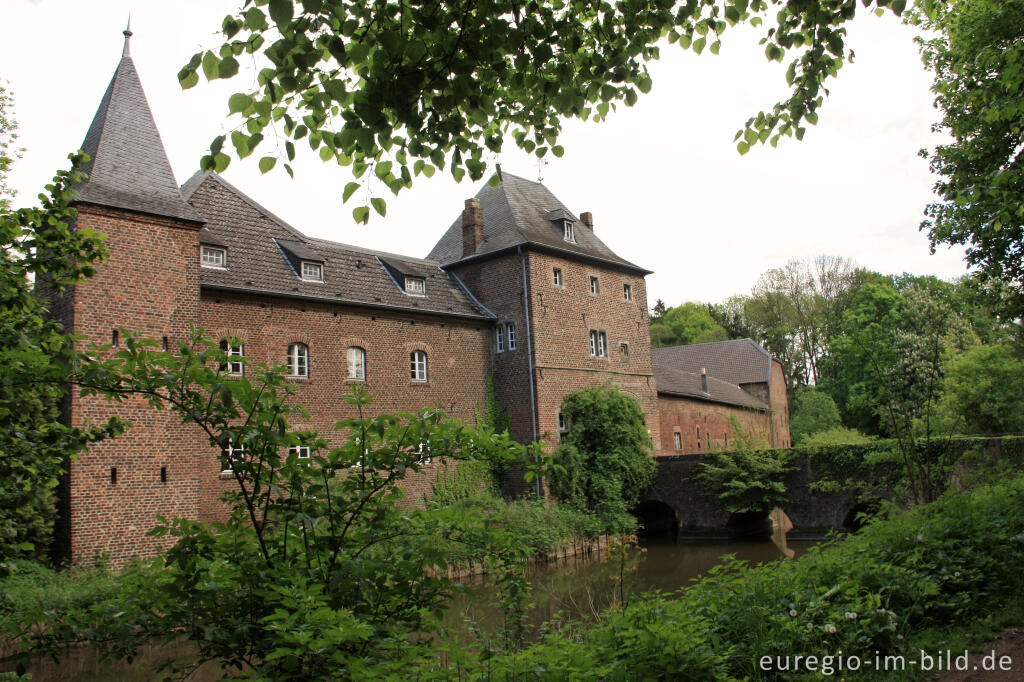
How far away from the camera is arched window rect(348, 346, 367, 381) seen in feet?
58.0

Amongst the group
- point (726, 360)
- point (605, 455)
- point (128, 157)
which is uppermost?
point (128, 157)

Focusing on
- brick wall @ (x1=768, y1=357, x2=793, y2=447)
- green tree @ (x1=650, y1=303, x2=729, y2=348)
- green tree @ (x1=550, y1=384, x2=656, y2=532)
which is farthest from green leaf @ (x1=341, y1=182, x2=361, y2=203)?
green tree @ (x1=650, y1=303, x2=729, y2=348)

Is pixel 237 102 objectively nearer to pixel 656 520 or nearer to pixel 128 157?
pixel 128 157

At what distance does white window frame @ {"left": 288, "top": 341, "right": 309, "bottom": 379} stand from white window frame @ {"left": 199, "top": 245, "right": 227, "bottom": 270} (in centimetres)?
238

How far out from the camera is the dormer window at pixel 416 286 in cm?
1991

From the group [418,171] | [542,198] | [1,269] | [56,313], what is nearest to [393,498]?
[418,171]

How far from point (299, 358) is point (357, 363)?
1.56 m

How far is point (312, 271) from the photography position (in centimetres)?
1781

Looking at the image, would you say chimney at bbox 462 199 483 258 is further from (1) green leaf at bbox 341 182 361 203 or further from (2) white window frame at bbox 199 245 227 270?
(1) green leaf at bbox 341 182 361 203

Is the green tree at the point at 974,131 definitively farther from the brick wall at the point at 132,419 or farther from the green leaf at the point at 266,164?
the brick wall at the point at 132,419

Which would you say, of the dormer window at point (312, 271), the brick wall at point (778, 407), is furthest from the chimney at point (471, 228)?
the brick wall at point (778, 407)

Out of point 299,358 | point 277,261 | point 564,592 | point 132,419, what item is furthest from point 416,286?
point 564,592

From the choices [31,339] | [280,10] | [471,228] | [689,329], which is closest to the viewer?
[280,10]

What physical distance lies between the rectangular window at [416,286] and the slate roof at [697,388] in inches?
371
